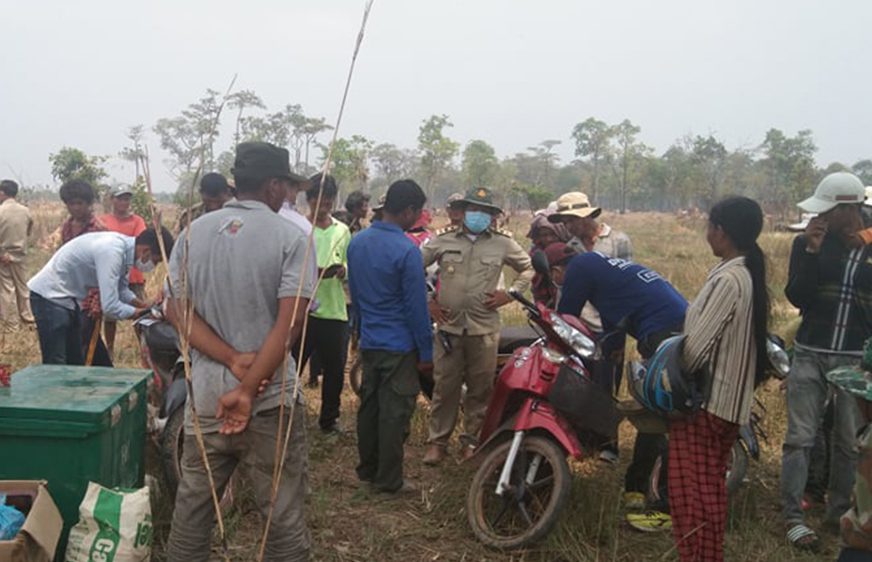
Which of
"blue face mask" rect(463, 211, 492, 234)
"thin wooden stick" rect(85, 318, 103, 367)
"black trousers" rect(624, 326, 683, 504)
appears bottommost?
"black trousers" rect(624, 326, 683, 504)

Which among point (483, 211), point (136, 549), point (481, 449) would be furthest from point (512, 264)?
point (136, 549)

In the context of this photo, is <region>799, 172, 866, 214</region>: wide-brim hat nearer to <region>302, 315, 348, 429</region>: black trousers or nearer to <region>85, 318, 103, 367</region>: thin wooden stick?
<region>302, 315, 348, 429</region>: black trousers

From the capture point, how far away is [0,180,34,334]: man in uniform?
866 centimetres

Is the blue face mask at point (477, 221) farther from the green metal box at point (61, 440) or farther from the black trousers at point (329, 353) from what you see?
the green metal box at point (61, 440)

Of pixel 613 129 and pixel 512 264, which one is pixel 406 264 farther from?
pixel 613 129

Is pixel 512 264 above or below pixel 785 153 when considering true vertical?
below

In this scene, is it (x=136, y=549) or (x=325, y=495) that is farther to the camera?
(x=325, y=495)

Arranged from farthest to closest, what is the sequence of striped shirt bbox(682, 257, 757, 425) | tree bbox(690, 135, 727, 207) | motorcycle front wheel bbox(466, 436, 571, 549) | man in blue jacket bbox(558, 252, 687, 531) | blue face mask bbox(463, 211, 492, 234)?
tree bbox(690, 135, 727, 207) → blue face mask bbox(463, 211, 492, 234) → man in blue jacket bbox(558, 252, 687, 531) → motorcycle front wheel bbox(466, 436, 571, 549) → striped shirt bbox(682, 257, 757, 425)

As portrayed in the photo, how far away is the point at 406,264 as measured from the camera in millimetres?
3859

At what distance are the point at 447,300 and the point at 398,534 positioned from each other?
1.63 m

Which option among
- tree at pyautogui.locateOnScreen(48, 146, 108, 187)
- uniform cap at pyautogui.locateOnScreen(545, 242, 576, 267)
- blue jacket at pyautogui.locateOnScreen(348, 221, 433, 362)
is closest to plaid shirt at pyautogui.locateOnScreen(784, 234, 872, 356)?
uniform cap at pyautogui.locateOnScreen(545, 242, 576, 267)

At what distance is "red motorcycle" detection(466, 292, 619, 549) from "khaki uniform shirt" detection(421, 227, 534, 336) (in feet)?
3.38

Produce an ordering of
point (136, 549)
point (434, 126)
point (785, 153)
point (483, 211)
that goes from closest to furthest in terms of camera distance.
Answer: point (136, 549) < point (483, 211) < point (434, 126) < point (785, 153)

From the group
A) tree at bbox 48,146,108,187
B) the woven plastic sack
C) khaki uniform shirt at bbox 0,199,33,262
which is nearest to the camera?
the woven plastic sack
